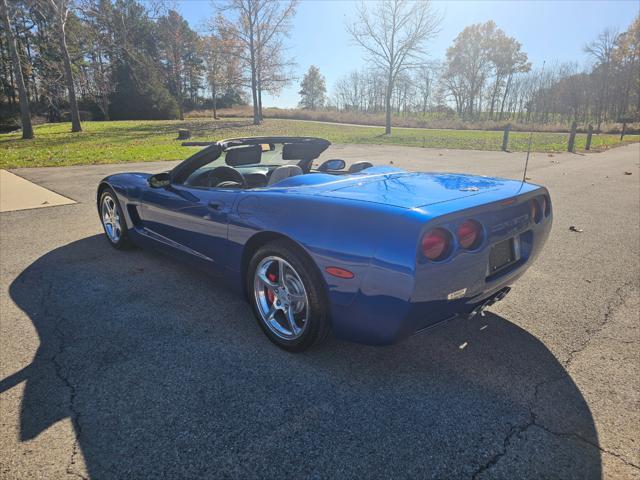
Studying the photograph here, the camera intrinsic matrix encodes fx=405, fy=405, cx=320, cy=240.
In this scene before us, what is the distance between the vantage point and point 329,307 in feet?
6.97

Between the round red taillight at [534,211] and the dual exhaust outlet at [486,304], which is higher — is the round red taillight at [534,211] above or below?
above

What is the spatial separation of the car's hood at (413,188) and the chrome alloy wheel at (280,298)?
520 mm

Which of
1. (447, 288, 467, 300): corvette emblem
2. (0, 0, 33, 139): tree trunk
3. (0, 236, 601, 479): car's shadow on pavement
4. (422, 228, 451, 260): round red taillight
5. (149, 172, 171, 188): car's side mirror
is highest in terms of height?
(0, 0, 33, 139): tree trunk

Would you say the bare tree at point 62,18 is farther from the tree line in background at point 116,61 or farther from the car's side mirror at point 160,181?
the car's side mirror at point 160,181

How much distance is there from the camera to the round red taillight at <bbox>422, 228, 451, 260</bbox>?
1834 mm

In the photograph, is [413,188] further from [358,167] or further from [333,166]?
[333,166]

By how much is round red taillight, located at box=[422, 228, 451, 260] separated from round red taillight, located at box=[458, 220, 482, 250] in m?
0.09

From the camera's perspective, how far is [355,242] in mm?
1929

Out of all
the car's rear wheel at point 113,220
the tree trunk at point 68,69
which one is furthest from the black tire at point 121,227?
the tree trunk at point 68,69

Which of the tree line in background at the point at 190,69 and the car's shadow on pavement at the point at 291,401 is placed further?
the tree line in background at the point at 190,69

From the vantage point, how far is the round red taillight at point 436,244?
1.83 m

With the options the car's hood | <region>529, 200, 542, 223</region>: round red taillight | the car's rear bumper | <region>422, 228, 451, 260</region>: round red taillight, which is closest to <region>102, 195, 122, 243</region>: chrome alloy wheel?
the car's hood

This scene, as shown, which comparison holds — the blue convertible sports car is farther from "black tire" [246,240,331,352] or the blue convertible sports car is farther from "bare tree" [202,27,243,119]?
"bare tree" [202,27,243,119]

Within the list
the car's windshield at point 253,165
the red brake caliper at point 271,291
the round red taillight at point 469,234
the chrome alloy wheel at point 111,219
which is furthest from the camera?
the chrome alloy wheel at point 111,219
